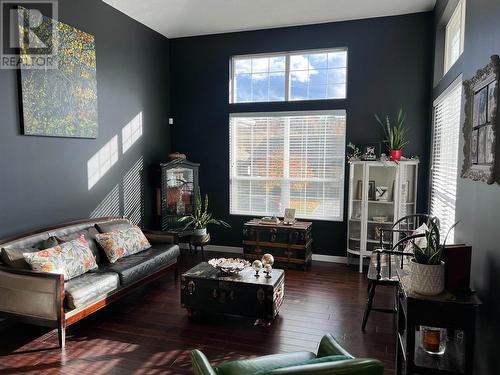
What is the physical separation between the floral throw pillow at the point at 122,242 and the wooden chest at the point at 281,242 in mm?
A: 1480

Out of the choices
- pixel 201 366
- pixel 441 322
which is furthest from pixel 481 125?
pixel 201 366

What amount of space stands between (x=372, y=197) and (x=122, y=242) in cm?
320

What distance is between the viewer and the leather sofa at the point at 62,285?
114 inches

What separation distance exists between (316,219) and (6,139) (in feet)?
13.0

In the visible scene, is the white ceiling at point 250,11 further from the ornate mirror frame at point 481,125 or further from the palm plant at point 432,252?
the palm plant at point 432,252

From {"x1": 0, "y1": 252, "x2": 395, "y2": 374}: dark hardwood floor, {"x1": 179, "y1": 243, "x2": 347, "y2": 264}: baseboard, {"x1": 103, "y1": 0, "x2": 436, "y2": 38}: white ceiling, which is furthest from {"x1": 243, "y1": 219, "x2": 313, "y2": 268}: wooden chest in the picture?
{"x1": 103, "y1": 0, "x2": 436, "y2": 38}: white ceiling

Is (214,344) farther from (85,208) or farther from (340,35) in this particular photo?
(340,35)

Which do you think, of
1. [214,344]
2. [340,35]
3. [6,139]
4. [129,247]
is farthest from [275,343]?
[340,35]

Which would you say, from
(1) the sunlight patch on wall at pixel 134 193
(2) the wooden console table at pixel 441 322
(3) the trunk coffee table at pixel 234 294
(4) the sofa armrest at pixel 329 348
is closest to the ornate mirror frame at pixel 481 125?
(2) the wooden console table at pixel 441 322

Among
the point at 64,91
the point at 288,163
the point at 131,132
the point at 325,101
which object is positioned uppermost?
the point at 325,101

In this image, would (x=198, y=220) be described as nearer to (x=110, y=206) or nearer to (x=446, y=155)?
(x=110, y=206)

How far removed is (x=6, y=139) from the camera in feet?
10.9

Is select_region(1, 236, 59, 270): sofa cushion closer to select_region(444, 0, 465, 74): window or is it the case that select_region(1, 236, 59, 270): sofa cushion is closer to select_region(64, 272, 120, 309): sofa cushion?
select_region(64, 272, 120, 309): sofa cushion

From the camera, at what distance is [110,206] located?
4715 mm
